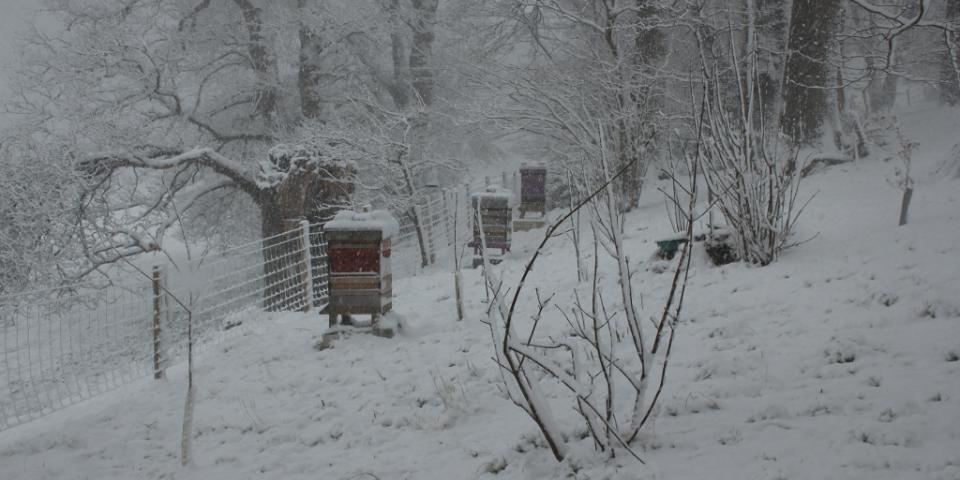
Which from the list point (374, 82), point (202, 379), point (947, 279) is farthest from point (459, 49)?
point (947, 279)

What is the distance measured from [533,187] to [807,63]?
635 cm

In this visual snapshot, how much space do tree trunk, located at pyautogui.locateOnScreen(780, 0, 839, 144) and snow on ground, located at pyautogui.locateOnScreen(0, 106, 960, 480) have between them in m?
5.33

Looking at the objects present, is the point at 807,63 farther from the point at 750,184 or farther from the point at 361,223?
the point at 361,223

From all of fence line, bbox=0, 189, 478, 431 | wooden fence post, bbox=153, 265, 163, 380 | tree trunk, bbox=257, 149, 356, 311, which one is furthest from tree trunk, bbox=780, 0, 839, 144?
wooden fence post, bbox=153, 265, 163, 380

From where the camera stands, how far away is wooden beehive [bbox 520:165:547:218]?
548 inches

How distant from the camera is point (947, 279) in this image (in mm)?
4098

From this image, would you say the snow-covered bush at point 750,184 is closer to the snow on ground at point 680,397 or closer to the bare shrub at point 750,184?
the bare shrub at point 750,184

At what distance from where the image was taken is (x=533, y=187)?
14219mm

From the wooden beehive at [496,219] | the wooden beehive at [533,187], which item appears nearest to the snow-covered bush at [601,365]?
the wooden beehive at [496,219]

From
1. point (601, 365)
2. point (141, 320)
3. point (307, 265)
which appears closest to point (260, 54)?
point (307, 265)

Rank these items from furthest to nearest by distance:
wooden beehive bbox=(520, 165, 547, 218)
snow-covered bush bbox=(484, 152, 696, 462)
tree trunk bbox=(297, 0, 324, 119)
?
wooden beehive bbox=(520, 165, 547, 218), tree trunk bbox=(297, 0, 324, 119), snow-covered bush bbox=(484, 152, 696, 462)

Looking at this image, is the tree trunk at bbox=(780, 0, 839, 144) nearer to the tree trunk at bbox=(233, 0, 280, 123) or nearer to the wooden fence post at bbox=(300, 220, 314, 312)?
the wooden fence post at bbox=(300, 220, 314, 312)

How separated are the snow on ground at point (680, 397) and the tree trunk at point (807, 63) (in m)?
5.33

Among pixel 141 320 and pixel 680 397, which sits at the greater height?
pixel 680 397
